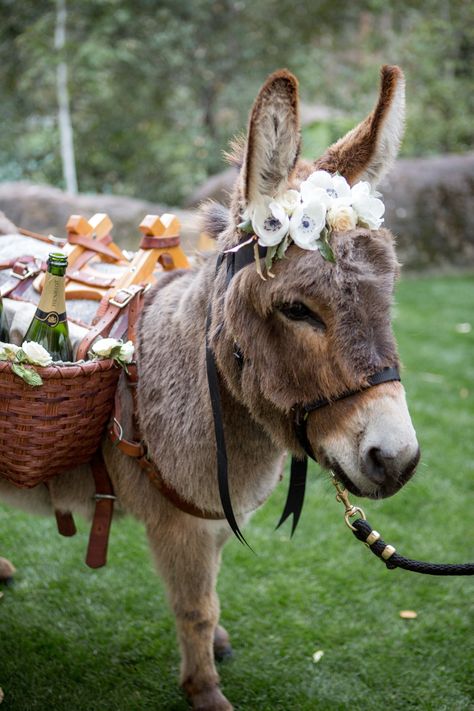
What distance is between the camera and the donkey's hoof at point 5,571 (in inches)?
130

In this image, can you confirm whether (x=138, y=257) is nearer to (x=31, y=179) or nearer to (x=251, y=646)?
(x=251, y=646)

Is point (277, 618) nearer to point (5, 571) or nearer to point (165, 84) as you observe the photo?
point (5, 571)

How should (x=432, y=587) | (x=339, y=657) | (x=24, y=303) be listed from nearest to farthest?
(x=24, y=303) → (x=339, y=657) → (x=432, y=587)

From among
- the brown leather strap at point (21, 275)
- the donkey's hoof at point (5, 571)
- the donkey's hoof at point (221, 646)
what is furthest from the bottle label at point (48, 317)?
the donkey's hoof at point (5, 571)

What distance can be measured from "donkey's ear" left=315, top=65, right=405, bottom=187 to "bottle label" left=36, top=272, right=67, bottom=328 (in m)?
0.87

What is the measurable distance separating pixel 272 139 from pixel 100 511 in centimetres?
143

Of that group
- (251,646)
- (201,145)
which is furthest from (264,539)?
(201,145)

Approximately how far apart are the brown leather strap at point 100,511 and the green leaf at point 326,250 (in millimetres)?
1128

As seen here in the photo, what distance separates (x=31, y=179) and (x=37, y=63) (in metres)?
1.86

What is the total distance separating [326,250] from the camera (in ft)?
5.62

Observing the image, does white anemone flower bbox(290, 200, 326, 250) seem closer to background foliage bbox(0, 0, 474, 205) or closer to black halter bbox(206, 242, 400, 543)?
black halter bbox(206, 242, 400, 543)

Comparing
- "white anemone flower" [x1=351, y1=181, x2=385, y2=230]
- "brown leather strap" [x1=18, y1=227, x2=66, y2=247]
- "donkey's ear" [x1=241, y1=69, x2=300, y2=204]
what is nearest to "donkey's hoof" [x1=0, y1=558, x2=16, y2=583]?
"brown leather strap" [x1=18, y1=227, x2=66, y2=247]

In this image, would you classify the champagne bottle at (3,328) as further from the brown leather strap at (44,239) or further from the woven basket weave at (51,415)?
the brown leather strap at (44,239)

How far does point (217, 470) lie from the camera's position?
2113 mm
